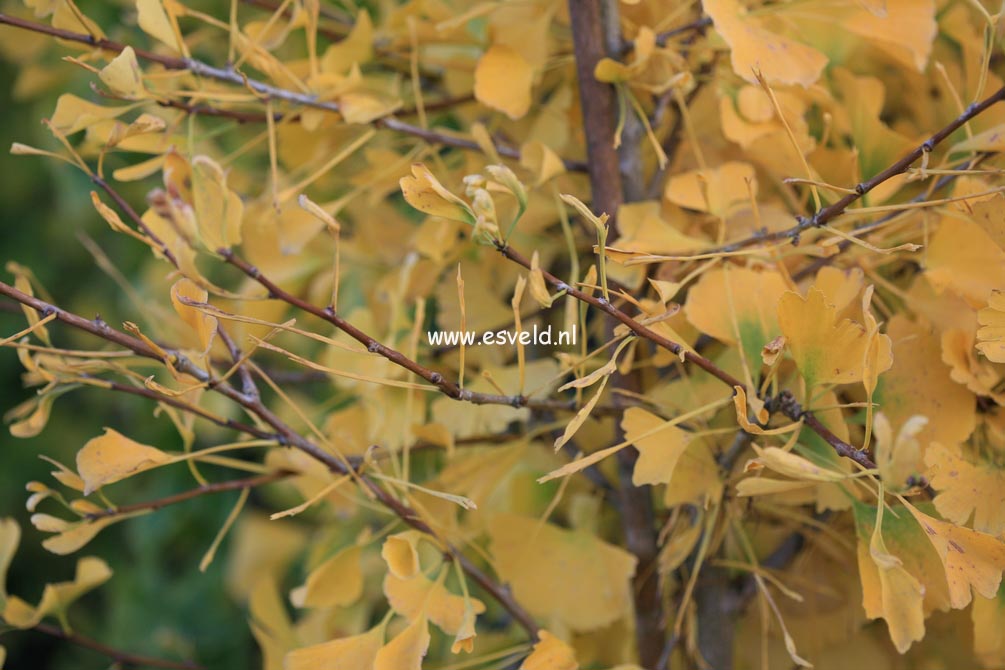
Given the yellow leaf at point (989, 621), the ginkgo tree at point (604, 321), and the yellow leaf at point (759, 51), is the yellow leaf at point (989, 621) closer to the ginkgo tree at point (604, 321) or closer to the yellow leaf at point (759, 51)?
the ginkgo tree at point (604, 321)

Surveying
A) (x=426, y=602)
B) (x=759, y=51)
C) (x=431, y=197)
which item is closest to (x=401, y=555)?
(x=426, y=602)

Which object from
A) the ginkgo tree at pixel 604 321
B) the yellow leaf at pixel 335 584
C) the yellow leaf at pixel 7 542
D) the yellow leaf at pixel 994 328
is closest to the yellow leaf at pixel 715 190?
the ginkgo tree at pixel 604 321

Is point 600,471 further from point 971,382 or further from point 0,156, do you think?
point 0,156

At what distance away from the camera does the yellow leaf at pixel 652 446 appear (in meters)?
0.33

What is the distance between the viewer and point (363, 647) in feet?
1.23

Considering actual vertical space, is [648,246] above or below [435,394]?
above

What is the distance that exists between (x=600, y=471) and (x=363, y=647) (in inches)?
6.4

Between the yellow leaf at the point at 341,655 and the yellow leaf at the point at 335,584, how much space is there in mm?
42

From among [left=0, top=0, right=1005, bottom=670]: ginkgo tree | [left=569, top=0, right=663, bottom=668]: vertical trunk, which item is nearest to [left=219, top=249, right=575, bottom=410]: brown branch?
[left=0, top=0, right=1005, bottom=670]: ginkgo tree

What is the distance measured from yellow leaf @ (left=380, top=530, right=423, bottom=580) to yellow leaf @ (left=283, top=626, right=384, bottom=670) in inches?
1.8

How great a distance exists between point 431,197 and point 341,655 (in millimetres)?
198

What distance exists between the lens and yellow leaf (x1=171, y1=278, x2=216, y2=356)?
1.00 feet

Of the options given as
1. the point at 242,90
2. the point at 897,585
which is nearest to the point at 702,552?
the point at 897,585

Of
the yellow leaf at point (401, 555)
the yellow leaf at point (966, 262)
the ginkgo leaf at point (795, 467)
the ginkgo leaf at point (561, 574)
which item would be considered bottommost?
the ginkgo leaf at point (561, 574)
